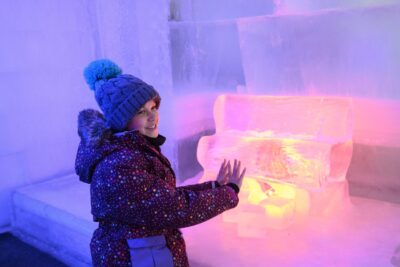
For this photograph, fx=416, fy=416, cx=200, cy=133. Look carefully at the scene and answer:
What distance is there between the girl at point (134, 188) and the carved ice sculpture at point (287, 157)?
0.49 m

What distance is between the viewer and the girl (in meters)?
0.96

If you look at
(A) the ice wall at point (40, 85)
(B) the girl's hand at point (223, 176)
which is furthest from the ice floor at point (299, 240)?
(A) the ice wall at point (40, 85)

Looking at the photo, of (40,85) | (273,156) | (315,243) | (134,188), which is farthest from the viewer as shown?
(40,85)

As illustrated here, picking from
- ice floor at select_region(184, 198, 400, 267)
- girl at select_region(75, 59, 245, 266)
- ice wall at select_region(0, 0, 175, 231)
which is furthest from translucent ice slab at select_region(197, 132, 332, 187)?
girl at select_region(75, 59, 245, 266)

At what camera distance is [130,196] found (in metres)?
0.95

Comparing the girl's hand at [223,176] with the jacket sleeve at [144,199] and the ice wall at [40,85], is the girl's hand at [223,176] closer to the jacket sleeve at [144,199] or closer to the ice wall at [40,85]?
the jacket sleeve at [144,199]

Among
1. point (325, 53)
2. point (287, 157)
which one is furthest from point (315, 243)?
point (325, 53)

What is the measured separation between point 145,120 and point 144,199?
0.68ft

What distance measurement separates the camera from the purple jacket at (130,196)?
96cm

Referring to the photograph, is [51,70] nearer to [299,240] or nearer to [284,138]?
[284,138]

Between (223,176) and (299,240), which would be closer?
(223,176)

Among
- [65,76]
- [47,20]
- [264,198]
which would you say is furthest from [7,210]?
[264,198]

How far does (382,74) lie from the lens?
1430 millimetres

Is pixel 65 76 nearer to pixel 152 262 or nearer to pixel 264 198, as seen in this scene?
pixel 264 198
